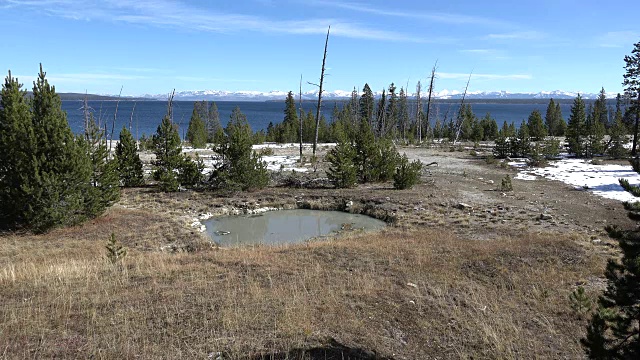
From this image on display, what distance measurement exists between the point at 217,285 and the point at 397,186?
56.5 feet

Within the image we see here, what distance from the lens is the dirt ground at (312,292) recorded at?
604 cm

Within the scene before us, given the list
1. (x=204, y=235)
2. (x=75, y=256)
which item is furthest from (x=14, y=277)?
(x=204, y=235)

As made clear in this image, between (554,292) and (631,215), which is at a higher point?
(631,215)

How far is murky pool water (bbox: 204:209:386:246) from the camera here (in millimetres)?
17422

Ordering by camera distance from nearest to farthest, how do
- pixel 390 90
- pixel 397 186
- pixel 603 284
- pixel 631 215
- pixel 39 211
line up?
1. pixel 631 215
2. pixel 603 284
3. pixel 39 211
4. pixel 397 186
5. pixel 390 90

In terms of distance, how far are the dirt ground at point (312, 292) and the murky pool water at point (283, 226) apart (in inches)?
54.7

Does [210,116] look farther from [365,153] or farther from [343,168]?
[343,168]

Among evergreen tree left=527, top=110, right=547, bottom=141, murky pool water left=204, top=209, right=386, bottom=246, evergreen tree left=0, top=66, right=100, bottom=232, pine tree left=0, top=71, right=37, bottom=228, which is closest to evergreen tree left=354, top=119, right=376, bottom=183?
murky pool water left=204, top=209, right=386, bottom=246

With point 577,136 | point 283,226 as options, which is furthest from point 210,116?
point 283,226

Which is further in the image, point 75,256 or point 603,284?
point 75,256

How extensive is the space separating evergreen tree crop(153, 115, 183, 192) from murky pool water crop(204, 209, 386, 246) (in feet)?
14.8

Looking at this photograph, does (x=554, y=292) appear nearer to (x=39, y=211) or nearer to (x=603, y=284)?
(x=603, y=284)

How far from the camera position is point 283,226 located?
19328mm

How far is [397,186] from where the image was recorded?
80.5 feet
